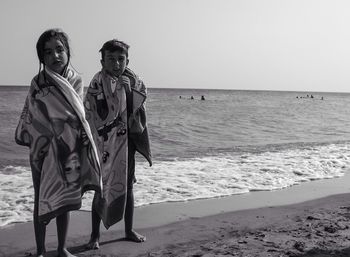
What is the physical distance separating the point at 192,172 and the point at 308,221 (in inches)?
125

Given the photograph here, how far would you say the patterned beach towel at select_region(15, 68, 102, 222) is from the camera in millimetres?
2799

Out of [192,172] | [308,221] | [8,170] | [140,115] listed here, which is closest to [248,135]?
[192,172]

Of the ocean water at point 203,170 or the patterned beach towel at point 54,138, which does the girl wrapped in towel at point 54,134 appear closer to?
the patterned beach towel at point 54,138

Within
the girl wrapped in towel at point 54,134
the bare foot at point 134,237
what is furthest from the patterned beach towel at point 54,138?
the bare foot at point 134,237

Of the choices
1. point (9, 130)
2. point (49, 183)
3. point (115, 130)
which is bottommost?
point (9, 130)

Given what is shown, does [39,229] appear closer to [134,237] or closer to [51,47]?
[134,237]

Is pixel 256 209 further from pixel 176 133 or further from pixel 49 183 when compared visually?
pixel 176 133

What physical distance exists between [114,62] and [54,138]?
2.85 ft

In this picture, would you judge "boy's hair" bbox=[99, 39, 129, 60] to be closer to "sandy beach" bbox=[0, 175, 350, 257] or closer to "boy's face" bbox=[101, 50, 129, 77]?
"boy's face" bbox=[101, 50, 129, 77]

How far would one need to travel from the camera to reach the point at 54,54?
2836mm

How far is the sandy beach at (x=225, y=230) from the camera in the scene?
3.35 meters

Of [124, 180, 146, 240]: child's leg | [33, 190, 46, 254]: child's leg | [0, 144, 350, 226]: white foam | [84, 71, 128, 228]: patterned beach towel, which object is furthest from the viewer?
[0, 144, 350, 226]: white foam

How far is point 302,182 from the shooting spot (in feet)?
21.6

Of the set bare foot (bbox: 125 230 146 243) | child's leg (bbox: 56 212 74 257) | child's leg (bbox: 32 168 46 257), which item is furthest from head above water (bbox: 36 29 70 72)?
bare foot (bbox: 125 230 146 243)
